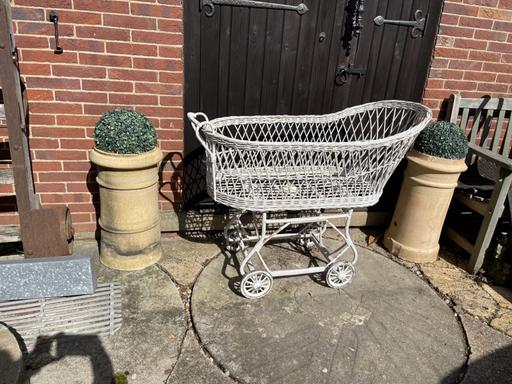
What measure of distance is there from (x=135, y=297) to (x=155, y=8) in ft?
6.89

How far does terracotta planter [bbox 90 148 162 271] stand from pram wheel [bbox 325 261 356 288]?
1.39 m

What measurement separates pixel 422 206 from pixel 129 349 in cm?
253

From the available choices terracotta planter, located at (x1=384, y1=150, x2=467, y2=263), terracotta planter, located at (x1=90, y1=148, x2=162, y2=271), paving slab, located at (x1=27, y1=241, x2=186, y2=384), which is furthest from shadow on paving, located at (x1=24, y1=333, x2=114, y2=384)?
terracotta planter, located at (x1=384, y1=150, x2=467, y2=263)

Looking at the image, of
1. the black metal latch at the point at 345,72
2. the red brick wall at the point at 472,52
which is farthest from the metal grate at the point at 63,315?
the red brick wall at the point at 472,52

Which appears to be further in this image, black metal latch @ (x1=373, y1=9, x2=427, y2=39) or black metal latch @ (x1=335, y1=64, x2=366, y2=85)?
black metal latch @ (x1=335, y1=64, x2=366, y2=85)

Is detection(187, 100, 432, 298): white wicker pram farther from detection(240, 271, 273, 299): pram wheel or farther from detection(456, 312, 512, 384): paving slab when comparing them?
detection(456, 312, 512, 384): paving slab

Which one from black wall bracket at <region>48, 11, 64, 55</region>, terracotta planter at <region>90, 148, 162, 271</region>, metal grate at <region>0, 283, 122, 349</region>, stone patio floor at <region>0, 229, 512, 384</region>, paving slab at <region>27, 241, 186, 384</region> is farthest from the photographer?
terracotta planter at <region>90, 148, 162, 271</region>

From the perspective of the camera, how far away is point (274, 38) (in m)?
3.47

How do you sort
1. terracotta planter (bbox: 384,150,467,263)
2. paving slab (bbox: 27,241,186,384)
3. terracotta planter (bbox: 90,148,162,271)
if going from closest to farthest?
paving slab (bbox: 27,241,186,384) < terracotta planter (bbox: 90,148,162,271) < terracotta planter (bbox: 384,150,467,263)

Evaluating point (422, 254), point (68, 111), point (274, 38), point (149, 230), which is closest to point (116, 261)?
point (149, 230)

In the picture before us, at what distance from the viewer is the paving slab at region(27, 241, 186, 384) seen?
2.44 m

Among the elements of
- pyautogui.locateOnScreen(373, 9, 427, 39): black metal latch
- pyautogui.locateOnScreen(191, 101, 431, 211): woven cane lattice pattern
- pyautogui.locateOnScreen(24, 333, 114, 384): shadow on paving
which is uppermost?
pyautogui.locateOnScreen(373, 9, 427, 39): black metal latch

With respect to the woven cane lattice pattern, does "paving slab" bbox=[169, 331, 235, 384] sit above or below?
below

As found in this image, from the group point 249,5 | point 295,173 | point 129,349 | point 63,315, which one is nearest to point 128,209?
point 63,315
